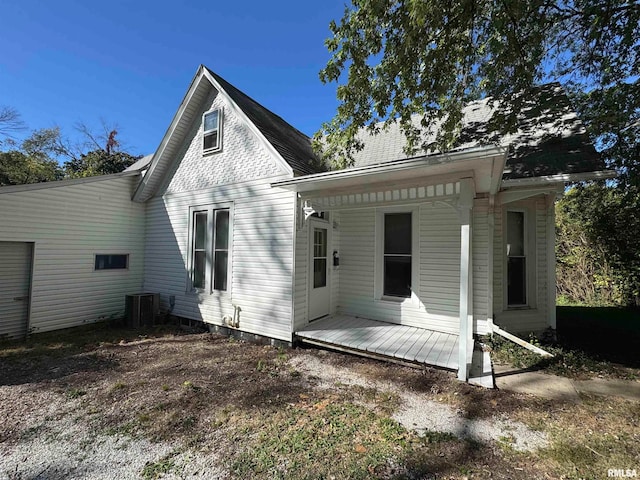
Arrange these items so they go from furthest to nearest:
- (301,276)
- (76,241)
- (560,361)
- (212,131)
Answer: (212,131) → (76,241) → (301,276) → (560,361)

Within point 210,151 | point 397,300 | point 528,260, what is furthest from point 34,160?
point 528,260

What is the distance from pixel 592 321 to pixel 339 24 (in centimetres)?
905

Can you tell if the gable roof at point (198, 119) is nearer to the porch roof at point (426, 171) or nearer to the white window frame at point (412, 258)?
the porch roof at point (426, 171)

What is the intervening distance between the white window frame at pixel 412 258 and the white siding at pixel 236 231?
213 centimetres

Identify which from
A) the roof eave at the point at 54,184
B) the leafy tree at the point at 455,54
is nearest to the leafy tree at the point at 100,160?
the roof eave at the point at 54,184

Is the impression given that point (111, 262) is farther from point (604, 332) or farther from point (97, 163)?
point (97, 163)

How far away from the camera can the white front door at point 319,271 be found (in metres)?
6.14

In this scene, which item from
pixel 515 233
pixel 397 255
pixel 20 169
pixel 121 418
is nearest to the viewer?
pixel 121 418

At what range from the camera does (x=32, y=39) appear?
7.62 m

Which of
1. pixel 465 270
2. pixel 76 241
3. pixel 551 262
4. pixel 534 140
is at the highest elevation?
pixel 534 140

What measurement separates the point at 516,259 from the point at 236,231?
19.8 feet

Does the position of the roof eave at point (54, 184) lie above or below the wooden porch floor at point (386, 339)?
above

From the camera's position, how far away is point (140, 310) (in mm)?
7305

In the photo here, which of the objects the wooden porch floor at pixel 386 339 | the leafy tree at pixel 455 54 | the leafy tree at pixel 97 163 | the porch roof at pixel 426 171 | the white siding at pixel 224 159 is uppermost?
the leafy tree at pixel 97 163
